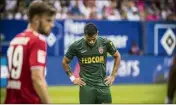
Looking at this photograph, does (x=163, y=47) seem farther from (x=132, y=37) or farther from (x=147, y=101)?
(x=147, y=101)

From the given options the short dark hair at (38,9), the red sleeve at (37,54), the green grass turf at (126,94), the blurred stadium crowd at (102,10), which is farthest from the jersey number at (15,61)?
the blurred stadium crowd at (102,10)

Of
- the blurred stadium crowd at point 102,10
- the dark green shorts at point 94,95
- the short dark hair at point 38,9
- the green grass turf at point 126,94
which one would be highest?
the blurred stadium crowd at point 102,10

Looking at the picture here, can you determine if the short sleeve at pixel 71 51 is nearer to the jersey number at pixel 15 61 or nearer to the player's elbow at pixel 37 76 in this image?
the jersey number at pixel 15 61

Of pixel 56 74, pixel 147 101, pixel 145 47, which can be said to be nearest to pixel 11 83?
pixel 147 101

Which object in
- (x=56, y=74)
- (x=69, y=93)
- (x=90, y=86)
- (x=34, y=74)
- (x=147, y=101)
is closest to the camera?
(x=34, y=74)

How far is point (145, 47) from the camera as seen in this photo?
2473 cm

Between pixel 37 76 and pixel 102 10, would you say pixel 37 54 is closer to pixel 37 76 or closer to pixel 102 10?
pixel 37 76

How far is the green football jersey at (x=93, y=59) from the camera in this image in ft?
32.3

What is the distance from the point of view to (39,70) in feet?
20.2

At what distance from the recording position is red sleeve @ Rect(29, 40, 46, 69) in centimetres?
618

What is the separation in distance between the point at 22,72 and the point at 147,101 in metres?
10.8

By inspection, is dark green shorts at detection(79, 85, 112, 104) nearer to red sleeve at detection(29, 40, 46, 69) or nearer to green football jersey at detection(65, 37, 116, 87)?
green football jersey at detection(65, 37, 116, 87)

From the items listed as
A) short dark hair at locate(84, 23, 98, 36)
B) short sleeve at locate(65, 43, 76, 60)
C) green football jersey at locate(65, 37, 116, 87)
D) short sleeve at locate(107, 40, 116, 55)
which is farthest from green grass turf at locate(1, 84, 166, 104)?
short dark hair at locate(84, 23, 98, 36)

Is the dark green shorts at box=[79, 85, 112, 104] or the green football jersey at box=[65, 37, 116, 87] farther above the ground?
the green football jersey at box=[65, 37, 116, 87]
